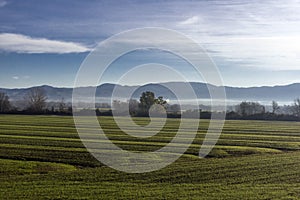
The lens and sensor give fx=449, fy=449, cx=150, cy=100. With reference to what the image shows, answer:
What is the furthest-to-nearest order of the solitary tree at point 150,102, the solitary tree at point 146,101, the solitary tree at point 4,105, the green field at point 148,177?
the solitary tree at point 4,105
the solitary tree at point 150,102
the solitary tree at point 146,101
the green field at point 148,177

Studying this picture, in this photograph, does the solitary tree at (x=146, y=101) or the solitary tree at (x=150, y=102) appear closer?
the solitary tree at (x=146, y=101)

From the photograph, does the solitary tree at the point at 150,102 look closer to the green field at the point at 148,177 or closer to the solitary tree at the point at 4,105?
the solitary tree at the point at 4,105

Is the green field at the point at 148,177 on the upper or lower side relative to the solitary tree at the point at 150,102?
lower

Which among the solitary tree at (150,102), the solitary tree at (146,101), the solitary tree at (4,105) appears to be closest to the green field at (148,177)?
the solitary tree at (146,101)

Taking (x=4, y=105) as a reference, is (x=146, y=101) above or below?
below

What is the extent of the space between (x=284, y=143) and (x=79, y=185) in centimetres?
3247

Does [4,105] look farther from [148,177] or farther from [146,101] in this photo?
[148,177]

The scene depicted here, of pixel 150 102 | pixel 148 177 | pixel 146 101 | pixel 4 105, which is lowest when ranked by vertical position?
pixel 148 177

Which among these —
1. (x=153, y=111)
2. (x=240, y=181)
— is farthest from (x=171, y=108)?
(x=240, y=181)

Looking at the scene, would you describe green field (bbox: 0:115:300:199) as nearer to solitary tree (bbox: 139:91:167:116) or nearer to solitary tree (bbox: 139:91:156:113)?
solitary tree (bbox: 139:91:156:113)

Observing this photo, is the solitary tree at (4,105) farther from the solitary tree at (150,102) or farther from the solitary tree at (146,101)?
the solitary tree at (150,102)

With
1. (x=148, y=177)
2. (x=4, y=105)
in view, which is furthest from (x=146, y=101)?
(x=148, y=177)

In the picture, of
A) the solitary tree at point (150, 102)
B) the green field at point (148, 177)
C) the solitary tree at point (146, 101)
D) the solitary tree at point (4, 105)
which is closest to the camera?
the green field at point (148, 177)

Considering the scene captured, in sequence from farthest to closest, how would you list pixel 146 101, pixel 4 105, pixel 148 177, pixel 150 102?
pixel 4 105 < pixel 150 102 < pixel 146 101 < pixel 148 177
